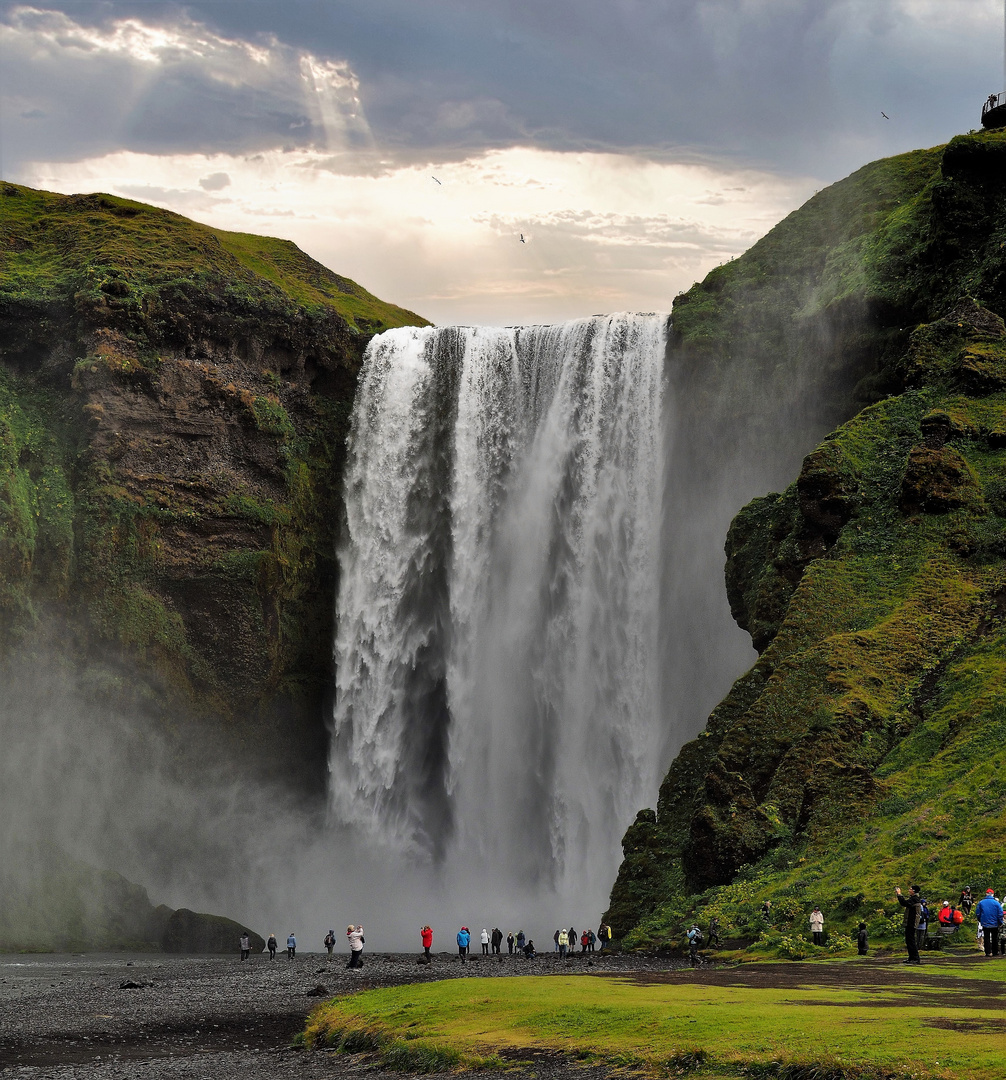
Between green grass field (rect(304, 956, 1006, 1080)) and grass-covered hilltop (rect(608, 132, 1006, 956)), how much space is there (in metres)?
6.29

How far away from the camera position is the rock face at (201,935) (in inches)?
2114

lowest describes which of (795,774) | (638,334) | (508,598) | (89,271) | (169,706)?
(795,774)

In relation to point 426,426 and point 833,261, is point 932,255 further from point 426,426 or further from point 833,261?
point 426,426

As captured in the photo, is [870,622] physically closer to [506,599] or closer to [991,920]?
[991,920]

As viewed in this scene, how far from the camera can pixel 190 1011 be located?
103ft

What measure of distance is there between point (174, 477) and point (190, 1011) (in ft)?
122

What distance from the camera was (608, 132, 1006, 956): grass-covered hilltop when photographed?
32.1m

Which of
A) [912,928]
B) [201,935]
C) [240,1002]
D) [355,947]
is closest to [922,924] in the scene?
[912,928]

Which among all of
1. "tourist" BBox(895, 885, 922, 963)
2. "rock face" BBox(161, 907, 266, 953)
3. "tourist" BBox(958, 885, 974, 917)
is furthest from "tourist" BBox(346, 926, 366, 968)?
"tourist" BBox(895, 885, 922, 963)

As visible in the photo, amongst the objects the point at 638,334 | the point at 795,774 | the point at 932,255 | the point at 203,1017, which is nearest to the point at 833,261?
the point at 932,255

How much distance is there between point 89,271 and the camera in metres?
65.6

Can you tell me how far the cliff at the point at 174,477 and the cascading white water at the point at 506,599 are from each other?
3.14 m

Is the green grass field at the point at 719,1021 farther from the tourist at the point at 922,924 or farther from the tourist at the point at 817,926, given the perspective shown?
the tourist at the point at 817,926

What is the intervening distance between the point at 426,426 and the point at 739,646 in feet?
72.4
